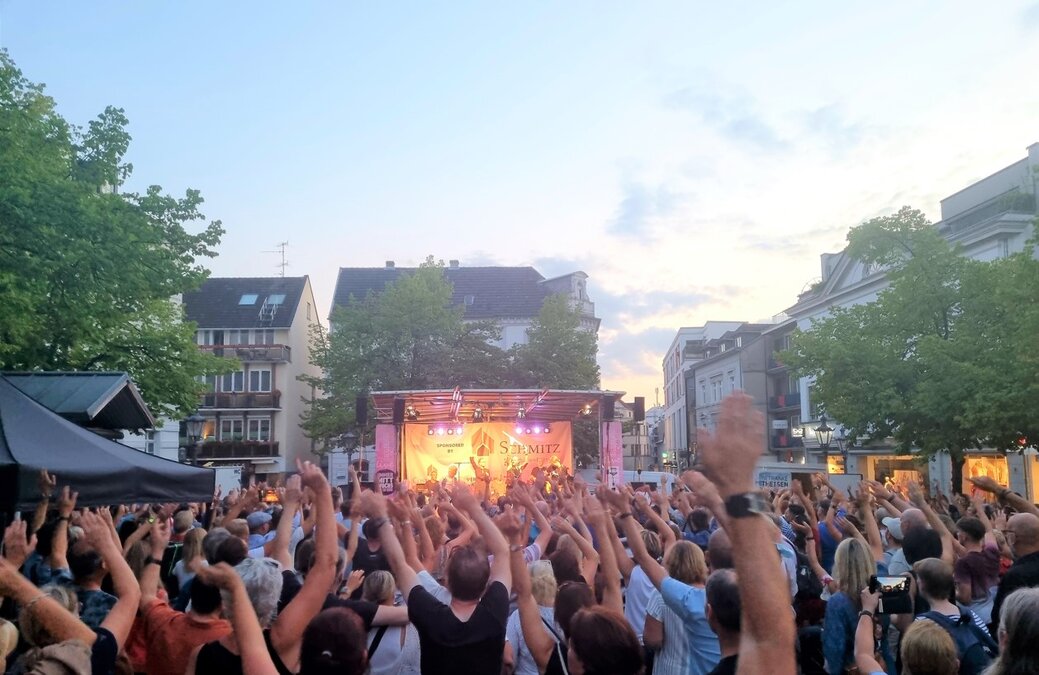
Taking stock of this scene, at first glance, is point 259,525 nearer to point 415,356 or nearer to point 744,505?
point 744,505

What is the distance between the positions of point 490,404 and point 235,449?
95.4 feet

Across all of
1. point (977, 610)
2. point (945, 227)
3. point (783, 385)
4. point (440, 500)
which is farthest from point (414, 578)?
point (783, 385)

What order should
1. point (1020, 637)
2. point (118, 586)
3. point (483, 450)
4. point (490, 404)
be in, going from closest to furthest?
point (1020, 637) < point (118, 586) < point (490, 404) < point (483, 450)

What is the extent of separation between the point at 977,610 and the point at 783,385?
47047 mm

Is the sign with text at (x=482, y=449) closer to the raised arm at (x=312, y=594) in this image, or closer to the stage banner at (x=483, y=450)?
the stage banner at (x=483, y=450)

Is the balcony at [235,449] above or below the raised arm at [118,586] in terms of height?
above

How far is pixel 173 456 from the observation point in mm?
39875

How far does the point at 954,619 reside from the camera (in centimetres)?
427

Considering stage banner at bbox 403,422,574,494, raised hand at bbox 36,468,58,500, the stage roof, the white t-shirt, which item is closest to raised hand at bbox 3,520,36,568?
raised hand at bbox 36,468,58,500

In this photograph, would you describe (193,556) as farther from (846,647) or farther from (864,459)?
(864,459)

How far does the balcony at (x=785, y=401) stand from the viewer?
4709cm

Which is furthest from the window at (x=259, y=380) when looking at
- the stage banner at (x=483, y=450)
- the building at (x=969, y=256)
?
the building at (x=969, y=256)

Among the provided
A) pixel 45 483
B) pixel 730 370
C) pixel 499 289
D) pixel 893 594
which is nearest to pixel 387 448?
pixel 45 483

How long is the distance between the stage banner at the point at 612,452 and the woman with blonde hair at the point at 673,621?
55.8 feet
